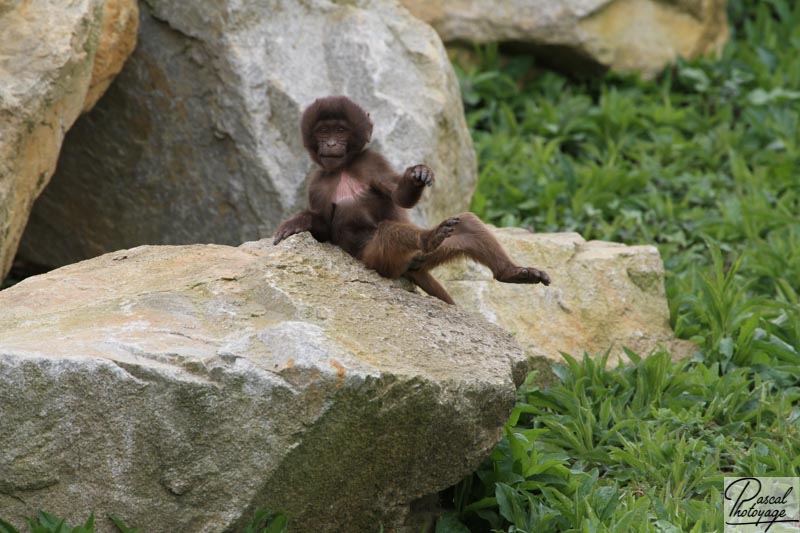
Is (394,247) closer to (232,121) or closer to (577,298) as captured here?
(577,298)

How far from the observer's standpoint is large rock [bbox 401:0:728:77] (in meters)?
10.2

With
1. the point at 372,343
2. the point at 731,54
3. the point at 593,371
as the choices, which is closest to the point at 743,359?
the point at 593,371

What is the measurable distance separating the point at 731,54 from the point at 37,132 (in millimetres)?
6933

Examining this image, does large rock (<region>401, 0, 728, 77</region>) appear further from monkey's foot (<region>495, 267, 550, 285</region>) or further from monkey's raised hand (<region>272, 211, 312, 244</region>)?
monkey's foot (<region>495, 267, 550, 285</region>)

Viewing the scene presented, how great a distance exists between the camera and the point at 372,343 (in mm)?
4590

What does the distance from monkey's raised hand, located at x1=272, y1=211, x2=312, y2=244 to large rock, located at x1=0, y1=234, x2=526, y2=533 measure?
2.46ft

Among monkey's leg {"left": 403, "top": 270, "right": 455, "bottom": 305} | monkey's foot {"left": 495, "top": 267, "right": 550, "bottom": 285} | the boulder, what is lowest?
the boulder

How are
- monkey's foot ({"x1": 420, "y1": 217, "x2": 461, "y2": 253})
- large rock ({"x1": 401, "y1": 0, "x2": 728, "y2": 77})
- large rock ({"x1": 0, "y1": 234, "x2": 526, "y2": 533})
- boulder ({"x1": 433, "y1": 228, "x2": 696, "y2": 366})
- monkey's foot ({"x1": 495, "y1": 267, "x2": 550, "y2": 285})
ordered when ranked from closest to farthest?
large rock ({"x1": 0, "y1": 234, "x2": 526, "y2": 533}) → monkey's foot ({"x1": 420, "y1": 217, "x2": 461, "y2": 253}) → monkey's foot ({"x1": 495, "y1": 267, "x2": 550, "y2": 285}) → boulder ({"x1": 433, "y1": 228, "x2": 696, "y2": 366}) → large rock ({"x1": 401, "y1": 0, "x2": 728, "y2": 77})

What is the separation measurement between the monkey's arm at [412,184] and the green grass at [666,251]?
1.21 metres

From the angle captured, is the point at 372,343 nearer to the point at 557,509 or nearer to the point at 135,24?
the point at 557,509

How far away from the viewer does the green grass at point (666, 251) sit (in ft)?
17.0

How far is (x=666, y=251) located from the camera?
8078 millimetres
